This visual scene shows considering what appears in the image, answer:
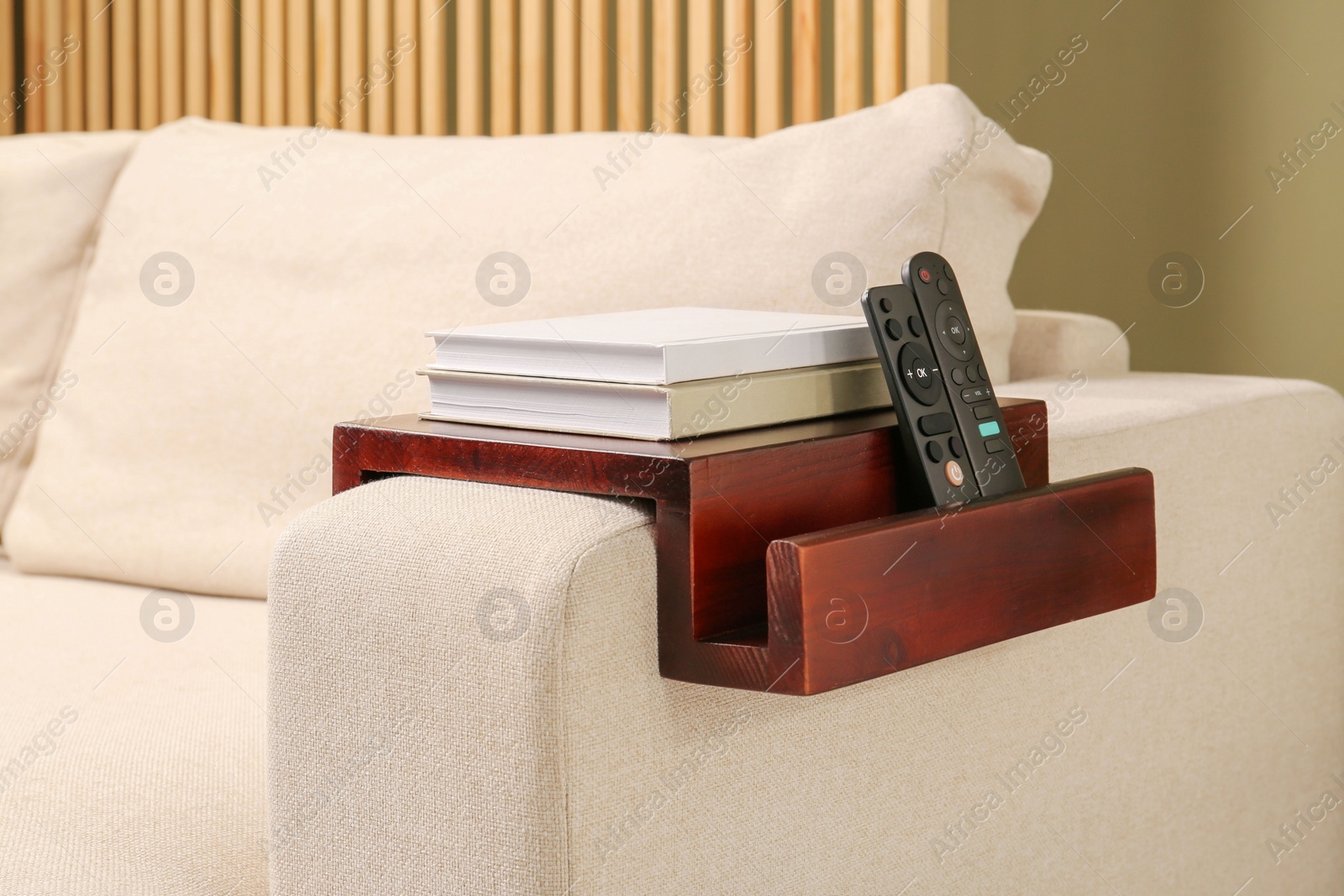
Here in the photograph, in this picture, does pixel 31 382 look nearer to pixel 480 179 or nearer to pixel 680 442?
pixel 480 179

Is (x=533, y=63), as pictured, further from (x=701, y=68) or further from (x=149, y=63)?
(x=149, y=63)

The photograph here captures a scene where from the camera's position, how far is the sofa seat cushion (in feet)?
2.30

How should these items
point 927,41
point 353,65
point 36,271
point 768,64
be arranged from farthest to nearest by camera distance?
point 353,65 → point 768,64 → point 927,41 → point 36,271

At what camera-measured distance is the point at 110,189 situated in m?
1.35

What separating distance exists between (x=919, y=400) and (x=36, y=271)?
3.35 ft

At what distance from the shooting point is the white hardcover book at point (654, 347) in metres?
0.63

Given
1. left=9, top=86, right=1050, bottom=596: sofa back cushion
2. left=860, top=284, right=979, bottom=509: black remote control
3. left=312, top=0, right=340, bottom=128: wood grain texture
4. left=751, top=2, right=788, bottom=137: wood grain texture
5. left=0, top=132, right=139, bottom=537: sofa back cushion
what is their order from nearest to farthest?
left=860, top=284, right=979, bottom=509: black remote control < left=9, top=86, right=1050, bottom=596: sofa back cushion < left=0, top=132, right=139, bottom=537: sofa back cushion < left=751, top=2, right=788, bottom=137: wood grain texture < left=312, top=0, right=340, bottom=128: wood grain texture

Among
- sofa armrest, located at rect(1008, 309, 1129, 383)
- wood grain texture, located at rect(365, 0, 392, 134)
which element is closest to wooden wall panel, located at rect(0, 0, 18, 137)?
wood grain texture, located at rect(365, 0, 392, 134)

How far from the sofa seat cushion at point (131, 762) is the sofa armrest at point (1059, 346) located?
2.31ft

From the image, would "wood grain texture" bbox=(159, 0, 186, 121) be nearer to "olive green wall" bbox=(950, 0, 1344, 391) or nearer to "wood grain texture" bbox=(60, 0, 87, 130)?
"wood grain texture" bbox=(60, 0, 87, 130)

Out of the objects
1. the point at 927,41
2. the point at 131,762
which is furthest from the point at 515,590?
the point at 927,41

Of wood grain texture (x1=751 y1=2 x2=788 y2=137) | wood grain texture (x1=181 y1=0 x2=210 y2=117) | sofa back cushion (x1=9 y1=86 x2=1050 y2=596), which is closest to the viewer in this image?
sofa back cushion (x1=9 y1=86 x2=1050 y2=596)

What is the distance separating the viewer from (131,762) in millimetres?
773

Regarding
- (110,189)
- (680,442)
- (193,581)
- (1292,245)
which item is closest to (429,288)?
(193,581)
